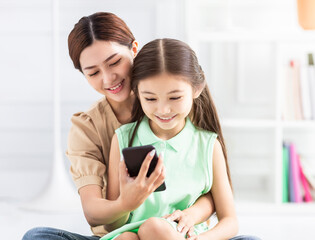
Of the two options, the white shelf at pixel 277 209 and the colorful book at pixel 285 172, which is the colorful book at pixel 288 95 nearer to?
the colorful book at pixel 285 172

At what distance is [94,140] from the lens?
151 cm

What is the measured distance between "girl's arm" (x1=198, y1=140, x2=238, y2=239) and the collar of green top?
79mm

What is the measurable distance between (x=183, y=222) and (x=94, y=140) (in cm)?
41

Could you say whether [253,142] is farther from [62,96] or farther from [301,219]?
[62,96]

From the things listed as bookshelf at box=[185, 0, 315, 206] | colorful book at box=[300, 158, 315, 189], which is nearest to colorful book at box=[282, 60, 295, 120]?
bookshelf at box=[185, 0, 315, 206]

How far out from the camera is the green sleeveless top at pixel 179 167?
4.42 ft

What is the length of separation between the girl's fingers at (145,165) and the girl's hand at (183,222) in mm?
127

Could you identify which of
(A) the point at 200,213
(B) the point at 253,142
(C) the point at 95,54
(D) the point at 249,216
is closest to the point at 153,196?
(A) the point at 200,213

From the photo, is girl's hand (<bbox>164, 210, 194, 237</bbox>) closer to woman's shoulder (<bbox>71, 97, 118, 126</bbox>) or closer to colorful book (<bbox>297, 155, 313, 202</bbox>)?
woman's shoulder (<bbox>71, 97, 118, 126</bbox>)

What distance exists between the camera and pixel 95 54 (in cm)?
140

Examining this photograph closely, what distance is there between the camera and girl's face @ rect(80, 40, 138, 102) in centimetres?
140

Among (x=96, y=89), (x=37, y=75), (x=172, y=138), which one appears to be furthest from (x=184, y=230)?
(x=37, y=75)

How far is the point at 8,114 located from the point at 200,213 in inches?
73.1

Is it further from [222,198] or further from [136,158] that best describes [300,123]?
[136,158]
